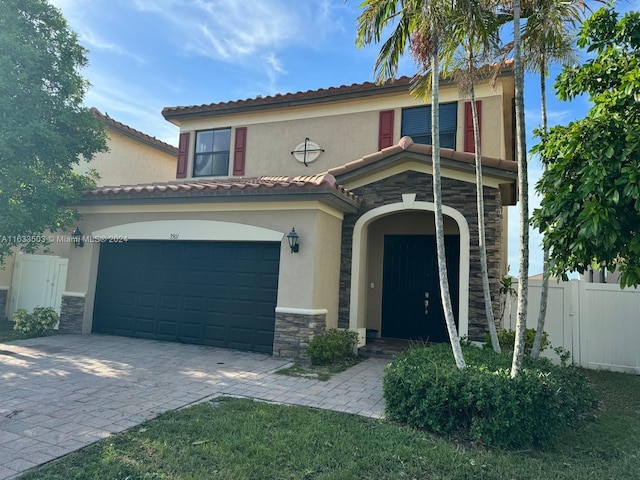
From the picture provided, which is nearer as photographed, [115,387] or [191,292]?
[115,387]

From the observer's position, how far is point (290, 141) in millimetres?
13391

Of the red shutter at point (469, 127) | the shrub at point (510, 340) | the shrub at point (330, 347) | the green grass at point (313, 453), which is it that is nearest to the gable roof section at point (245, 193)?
the shrub at point (330, 347)

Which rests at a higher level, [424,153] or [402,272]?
[424,153]

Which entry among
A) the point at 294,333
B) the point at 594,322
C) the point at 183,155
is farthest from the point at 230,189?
the point at 594,322

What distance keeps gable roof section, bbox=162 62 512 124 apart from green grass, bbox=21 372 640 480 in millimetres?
8939

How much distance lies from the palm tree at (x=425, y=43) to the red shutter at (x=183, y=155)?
9.26m

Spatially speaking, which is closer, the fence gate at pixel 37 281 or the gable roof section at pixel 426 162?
the gable roof section at pixel 426 162

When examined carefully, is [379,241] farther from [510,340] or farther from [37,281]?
[37,281]

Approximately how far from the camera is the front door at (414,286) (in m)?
11.1

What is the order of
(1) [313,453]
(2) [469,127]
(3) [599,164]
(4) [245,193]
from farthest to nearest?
(2) [469,127] < (4) [245,193] < (1) [313,453] < (3) [599,164]

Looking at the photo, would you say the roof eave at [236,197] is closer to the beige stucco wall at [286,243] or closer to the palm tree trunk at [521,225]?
the beige stucco wall at [286,243]

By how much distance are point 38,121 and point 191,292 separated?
5.40 metres

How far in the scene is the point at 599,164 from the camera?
13.3 feet

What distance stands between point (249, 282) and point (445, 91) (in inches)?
294
